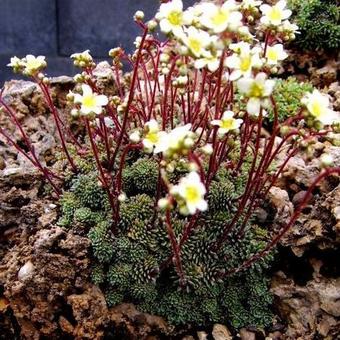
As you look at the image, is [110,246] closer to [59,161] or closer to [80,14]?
[59,161]

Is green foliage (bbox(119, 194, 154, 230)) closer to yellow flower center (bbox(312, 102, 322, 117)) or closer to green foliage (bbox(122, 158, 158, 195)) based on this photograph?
green foliage (bbox(122, 158, 158, 195))

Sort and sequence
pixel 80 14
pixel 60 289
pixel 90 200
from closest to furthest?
1. pixel 60 289
2. pixel 90 200
3. pixel 80 14

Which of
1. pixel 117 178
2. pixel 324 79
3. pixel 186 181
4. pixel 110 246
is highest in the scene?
pixel 324 79

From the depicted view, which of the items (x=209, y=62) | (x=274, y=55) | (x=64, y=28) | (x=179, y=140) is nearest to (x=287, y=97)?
(x=274, y=55)

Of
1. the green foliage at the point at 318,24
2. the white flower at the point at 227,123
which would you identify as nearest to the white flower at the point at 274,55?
the white flower at the point at 227,123

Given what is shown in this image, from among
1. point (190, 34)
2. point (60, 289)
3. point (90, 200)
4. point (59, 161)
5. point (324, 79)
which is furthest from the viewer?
point (324, 79)

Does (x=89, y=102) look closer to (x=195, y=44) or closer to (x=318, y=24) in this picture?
(x=195, y=44)

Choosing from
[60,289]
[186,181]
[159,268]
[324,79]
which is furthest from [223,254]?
[324,79]
